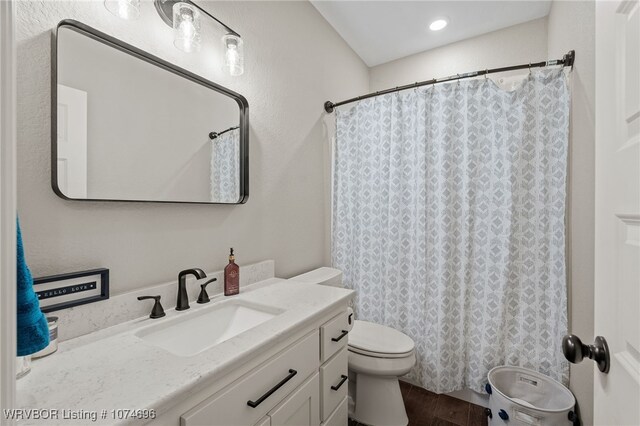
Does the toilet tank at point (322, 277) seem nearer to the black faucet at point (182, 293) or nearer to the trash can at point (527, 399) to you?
the black faucet at point (182, 293)

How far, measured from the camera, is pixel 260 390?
888 millimetres

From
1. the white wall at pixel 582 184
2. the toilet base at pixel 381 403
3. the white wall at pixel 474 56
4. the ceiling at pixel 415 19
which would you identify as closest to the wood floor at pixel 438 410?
the toilet base at pixel 381 403

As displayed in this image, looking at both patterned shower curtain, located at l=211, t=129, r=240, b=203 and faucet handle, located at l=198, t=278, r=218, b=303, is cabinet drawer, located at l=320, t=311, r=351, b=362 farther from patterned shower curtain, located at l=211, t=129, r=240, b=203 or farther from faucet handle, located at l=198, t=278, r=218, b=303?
patterned shower curtain, located at l=211, t=129, r=240, b=203

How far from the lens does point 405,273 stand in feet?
6.59

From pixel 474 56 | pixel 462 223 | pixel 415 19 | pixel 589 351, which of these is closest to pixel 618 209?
pixel 589 351

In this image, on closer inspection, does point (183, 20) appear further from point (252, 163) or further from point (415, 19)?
point (415, 19)

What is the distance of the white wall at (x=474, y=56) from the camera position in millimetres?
2230

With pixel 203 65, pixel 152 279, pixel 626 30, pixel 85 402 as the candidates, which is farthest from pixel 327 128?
pixel 85 402

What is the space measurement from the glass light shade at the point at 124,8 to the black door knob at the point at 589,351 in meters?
1.61

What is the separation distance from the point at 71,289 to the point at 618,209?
1.45 m

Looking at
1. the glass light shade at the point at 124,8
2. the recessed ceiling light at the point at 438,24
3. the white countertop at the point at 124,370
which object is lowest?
the white countertop at the point at 124,370

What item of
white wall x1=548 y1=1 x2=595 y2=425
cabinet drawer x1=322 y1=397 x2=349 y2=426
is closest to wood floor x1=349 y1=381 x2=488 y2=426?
cabinet drawer x1=322 y1=397 x2=349 y2=426

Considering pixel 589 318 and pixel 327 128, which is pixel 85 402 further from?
pixel 327 128

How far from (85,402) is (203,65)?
52.4 inches
